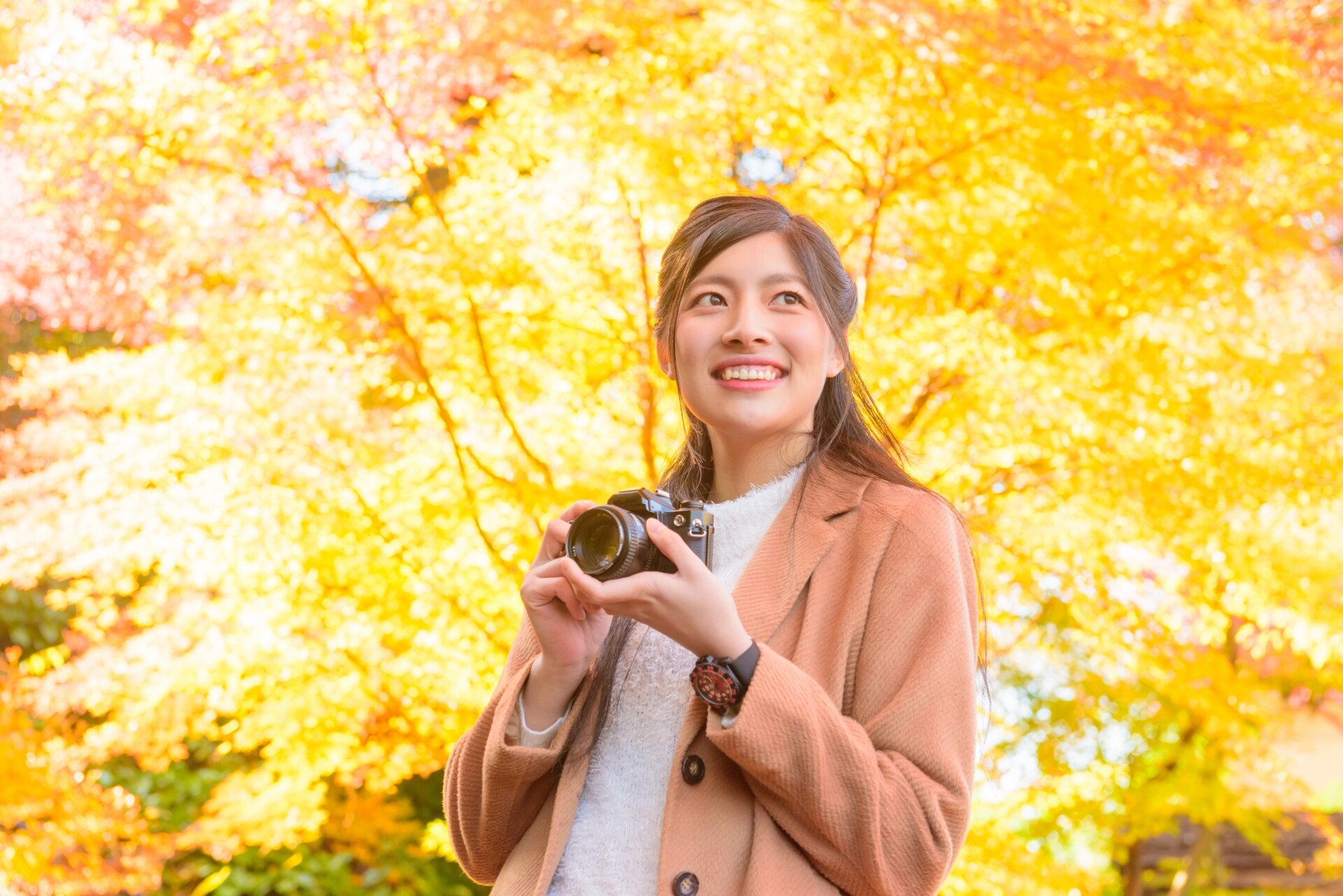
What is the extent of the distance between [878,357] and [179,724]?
2911mm

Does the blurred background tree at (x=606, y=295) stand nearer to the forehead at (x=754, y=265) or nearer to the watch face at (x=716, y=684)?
the forehead at (x=754, y=265)

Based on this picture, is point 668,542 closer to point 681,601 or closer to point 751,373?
point 681,601

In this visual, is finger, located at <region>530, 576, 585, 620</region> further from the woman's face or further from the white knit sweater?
the woman's face

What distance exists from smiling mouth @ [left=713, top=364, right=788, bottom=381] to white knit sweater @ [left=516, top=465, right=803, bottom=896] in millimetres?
146

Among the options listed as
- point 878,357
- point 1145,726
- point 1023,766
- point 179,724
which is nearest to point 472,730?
point 878,357

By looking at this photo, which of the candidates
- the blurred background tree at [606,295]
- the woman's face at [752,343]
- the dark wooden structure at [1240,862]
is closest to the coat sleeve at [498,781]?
the woman's face at [752,343]

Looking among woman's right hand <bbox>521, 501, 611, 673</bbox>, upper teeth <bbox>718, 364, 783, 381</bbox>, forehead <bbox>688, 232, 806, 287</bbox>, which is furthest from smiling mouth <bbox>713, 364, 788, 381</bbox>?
woman's right hand <bbox>521, 501, 611, 673</bbox>

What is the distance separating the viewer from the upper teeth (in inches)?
57.5

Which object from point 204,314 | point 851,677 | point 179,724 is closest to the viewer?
point 851,677

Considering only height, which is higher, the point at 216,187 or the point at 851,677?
the point at 216,187

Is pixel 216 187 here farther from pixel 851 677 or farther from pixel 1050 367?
pixel 851 677

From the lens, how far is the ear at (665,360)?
1.60 m

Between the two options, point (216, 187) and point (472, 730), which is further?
point (216, 187)

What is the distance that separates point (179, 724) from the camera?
4.62m
